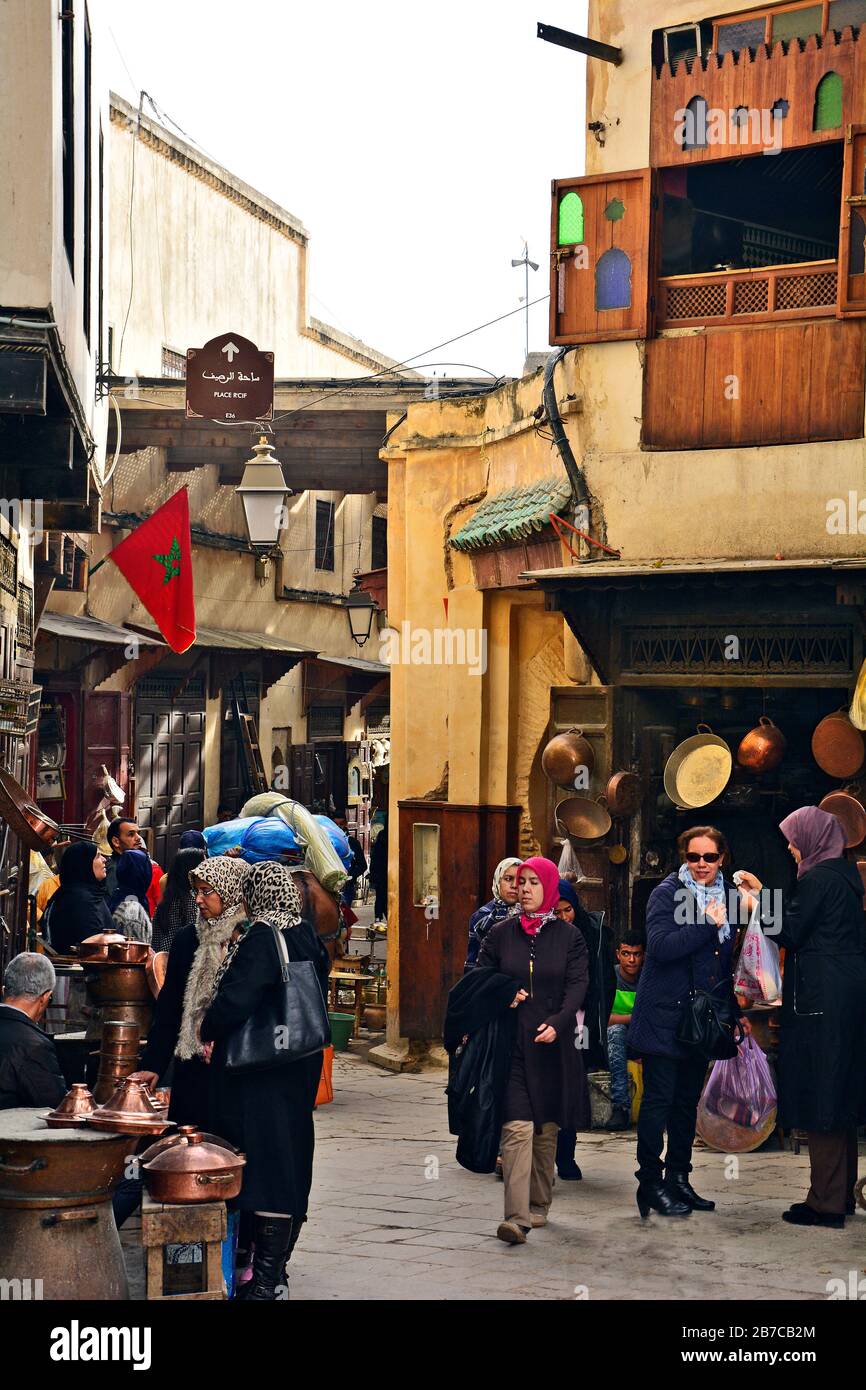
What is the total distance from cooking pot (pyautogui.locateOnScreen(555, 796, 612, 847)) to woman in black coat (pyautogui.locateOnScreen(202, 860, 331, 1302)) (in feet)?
16.0

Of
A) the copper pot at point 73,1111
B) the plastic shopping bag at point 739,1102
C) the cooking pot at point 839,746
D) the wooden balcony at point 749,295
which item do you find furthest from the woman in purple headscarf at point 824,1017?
the wooden balcony at point 749,295

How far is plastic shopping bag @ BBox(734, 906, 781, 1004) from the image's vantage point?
9586mm

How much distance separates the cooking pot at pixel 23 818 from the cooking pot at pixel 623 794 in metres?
3.65

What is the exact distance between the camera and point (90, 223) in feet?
46.3

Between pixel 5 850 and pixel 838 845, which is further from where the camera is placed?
pixel 5 850

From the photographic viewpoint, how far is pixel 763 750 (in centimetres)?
1136

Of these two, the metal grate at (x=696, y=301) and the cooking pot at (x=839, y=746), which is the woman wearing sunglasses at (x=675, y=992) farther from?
the metal grate at (x=696, y=301)

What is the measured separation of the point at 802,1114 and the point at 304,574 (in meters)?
22.0

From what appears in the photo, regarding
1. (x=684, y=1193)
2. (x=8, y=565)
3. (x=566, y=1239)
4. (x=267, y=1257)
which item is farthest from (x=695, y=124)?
(x=267, y=1257)

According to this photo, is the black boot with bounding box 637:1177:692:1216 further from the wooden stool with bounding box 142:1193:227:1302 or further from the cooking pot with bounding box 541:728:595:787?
the cooking pot with bounding box 541:728:595:787

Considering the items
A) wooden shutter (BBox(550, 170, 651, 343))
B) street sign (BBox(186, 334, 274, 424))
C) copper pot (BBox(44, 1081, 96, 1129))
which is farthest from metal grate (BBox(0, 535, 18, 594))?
street sign (BBox(186, 334, 274, 424))

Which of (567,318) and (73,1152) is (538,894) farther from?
(567,318)

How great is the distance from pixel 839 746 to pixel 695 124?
163 inches

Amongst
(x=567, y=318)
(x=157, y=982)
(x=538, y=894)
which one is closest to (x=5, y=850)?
(x=157, y=982)
